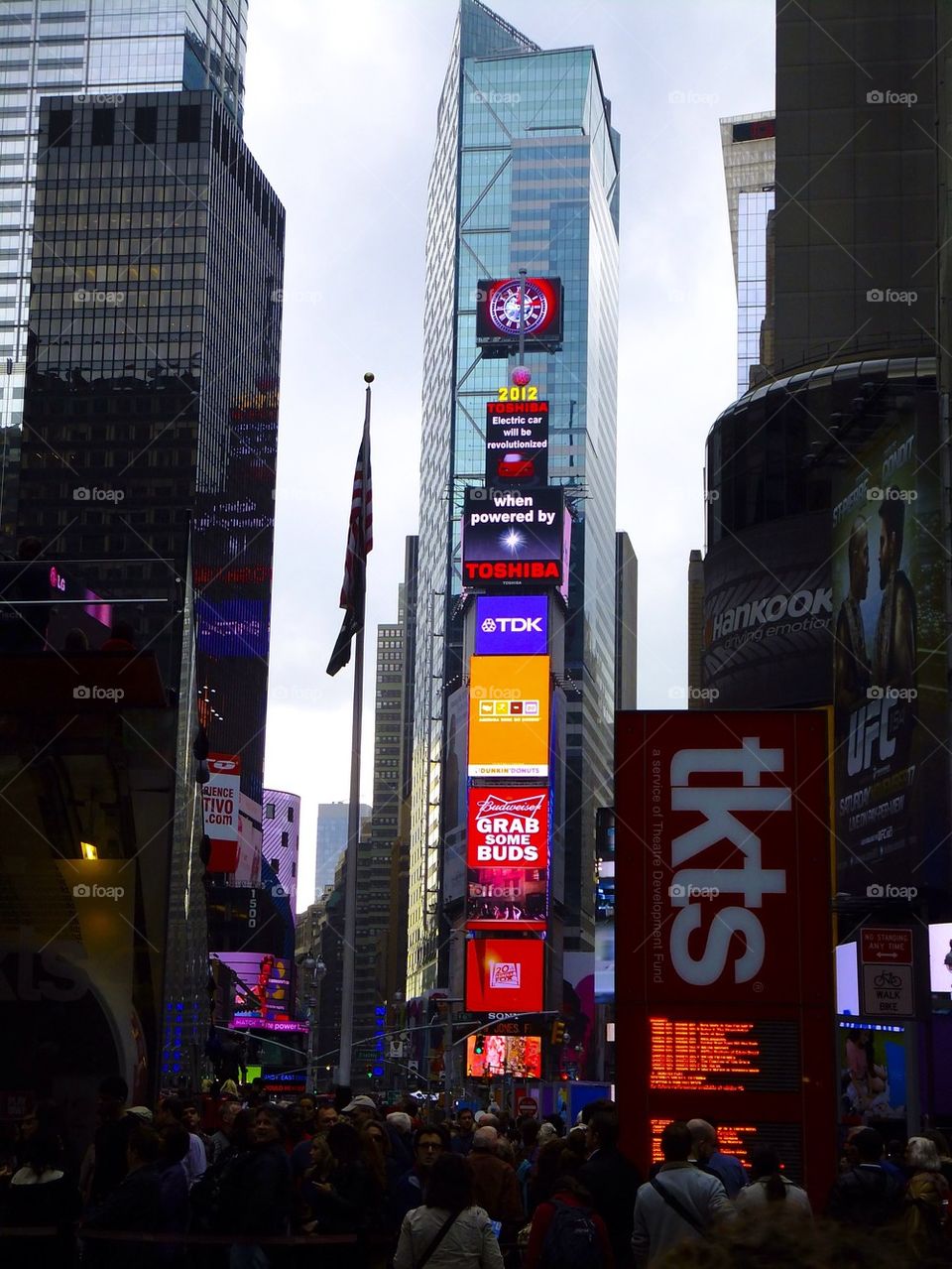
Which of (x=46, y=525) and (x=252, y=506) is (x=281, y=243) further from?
(x=46, y=525)

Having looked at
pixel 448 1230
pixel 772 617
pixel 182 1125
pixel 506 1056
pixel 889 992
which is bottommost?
pixel 448 1230

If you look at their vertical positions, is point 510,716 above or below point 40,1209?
above

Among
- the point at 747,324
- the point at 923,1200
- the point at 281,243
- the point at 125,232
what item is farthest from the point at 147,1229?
the point at 747,324

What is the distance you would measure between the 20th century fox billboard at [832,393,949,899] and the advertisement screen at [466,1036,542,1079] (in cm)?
7498

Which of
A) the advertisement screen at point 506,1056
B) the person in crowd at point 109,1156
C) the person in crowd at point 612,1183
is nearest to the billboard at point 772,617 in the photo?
the person in crowd at point 612,1183

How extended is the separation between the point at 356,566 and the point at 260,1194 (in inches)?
704

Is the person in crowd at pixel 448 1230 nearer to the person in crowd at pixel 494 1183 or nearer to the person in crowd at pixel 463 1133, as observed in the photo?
the person in crowd at pixel 494 1183

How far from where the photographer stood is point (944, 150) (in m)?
40.7

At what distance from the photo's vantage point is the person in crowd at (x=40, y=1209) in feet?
32.8

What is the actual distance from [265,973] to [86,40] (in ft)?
312

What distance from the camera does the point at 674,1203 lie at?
9.34m

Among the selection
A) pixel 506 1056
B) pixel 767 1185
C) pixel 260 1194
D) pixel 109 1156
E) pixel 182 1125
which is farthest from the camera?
pixel 506 1056

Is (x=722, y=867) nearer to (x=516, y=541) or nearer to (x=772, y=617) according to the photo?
(x=772, y=617)

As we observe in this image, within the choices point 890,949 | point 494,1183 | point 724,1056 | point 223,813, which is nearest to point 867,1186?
point 724,1056
